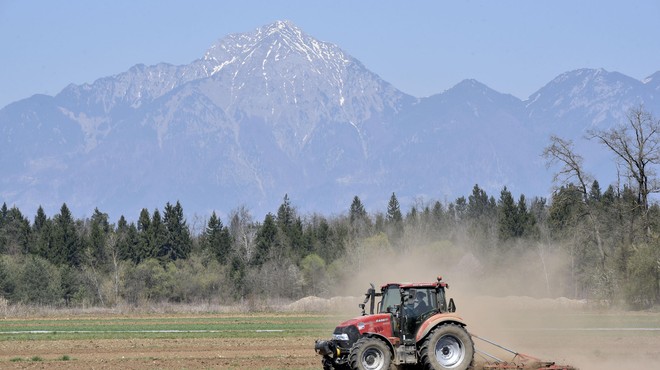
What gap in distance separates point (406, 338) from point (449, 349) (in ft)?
4.12

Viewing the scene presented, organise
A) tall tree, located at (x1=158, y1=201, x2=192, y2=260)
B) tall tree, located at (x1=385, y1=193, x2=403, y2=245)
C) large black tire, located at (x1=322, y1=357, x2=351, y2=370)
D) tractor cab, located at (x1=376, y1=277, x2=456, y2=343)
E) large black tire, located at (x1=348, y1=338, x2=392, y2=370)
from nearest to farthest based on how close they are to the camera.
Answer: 1. large black tire, located at (x1=348, y1=338, x2=392, y2=370)
2. large black tire, located at (x1=322, y1=357, x2=351, y2=370)
3. tractor cab, located at (x1=376, y1=277, x2=456, y2=343)
4. tall tree, located at (x1=158, y1=201, x2=192, y2=260)
5. tall tree, located at (x1=385, y1=193, x2=403, y2=245)

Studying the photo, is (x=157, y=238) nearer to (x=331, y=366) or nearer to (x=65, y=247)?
(x=65, y=247)

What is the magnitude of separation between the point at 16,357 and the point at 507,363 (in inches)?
706

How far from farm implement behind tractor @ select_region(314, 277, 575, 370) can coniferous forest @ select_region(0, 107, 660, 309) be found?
36931 millimetres

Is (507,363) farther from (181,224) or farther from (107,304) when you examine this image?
(181,224)

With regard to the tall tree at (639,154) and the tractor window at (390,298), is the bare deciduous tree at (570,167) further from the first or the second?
the tractor window at (390,298)

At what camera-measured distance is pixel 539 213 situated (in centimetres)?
17100

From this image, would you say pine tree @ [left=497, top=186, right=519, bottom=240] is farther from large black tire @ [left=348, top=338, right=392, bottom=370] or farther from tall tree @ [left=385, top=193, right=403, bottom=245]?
large black tire @ [left=348, top=338, right=392, bottom=370]

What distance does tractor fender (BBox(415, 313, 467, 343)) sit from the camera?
29000 millimetres

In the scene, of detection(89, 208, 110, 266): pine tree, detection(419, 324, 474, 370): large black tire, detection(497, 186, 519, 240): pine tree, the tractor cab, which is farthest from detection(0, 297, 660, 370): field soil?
detection(497, 186, 519, 240): pine tree

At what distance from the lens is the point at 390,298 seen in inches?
1184

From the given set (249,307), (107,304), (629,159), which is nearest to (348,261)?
(107,304)

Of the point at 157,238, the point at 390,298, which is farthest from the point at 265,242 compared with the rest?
the point at 390,298

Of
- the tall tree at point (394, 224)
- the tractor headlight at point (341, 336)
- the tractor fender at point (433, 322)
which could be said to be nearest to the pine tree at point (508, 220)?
the tall tree at point (394, 224)
